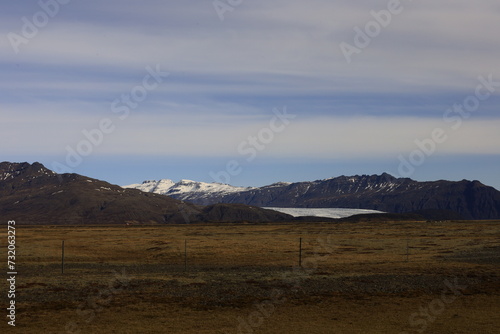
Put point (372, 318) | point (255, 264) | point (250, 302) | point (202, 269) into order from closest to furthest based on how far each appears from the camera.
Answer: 1. point (372, 318)
2. point (250, 302)
3. point (202, 269)
4. point (255, 264)

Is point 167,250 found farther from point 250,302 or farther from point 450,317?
point 450,317

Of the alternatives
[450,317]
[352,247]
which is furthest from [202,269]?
[352,247]

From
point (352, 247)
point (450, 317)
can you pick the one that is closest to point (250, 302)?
point (450, 317)

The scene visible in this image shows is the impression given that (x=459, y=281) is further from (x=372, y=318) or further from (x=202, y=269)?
(x=202, y=269)

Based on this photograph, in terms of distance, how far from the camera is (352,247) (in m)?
81.2

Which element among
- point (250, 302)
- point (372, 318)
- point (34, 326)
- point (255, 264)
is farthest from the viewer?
point (255, 264)

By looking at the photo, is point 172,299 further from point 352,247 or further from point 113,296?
point 352,247

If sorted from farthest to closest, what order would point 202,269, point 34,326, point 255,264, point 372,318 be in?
point 255,264 < point 202,269 < point 372,318 < point 34,326

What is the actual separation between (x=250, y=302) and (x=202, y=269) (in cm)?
1868

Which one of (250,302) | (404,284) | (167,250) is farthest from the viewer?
(167,250)

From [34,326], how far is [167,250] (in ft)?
155

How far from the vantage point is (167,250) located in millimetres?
77000

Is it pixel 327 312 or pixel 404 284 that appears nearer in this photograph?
pixel 327 312

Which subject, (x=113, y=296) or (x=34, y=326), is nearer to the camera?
(x=34, y=326)
